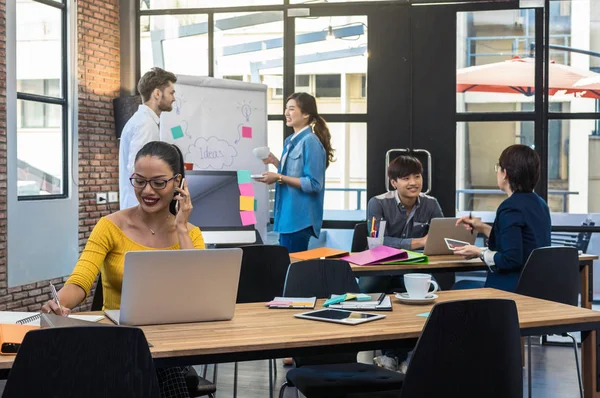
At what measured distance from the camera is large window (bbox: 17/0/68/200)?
673 cm

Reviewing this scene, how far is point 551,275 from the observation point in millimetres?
4047

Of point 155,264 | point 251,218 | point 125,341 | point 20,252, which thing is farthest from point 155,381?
point 20,252

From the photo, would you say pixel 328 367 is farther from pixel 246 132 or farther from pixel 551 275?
pixel 246 132

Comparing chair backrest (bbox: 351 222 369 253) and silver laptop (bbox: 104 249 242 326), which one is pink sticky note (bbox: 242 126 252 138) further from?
silver laptop (bbox: 104 249 242 326)

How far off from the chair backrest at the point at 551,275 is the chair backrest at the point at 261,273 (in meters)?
1.19

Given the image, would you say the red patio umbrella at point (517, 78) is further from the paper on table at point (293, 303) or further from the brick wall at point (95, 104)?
the paper on table at point (293, 303)

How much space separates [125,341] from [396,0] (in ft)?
18.7

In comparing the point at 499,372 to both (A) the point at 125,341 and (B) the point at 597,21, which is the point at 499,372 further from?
(B) the point at 597,21

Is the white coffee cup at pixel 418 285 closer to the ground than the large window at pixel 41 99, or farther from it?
closer to the ground

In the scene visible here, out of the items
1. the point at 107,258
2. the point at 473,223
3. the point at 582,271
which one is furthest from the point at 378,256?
the point at 107,258

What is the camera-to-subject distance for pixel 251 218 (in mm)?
5852

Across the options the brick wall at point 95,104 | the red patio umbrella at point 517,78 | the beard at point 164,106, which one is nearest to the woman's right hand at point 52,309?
the beard at point 164,106

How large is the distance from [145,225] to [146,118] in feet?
9.41

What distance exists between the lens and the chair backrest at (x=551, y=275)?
3973 millimetres
